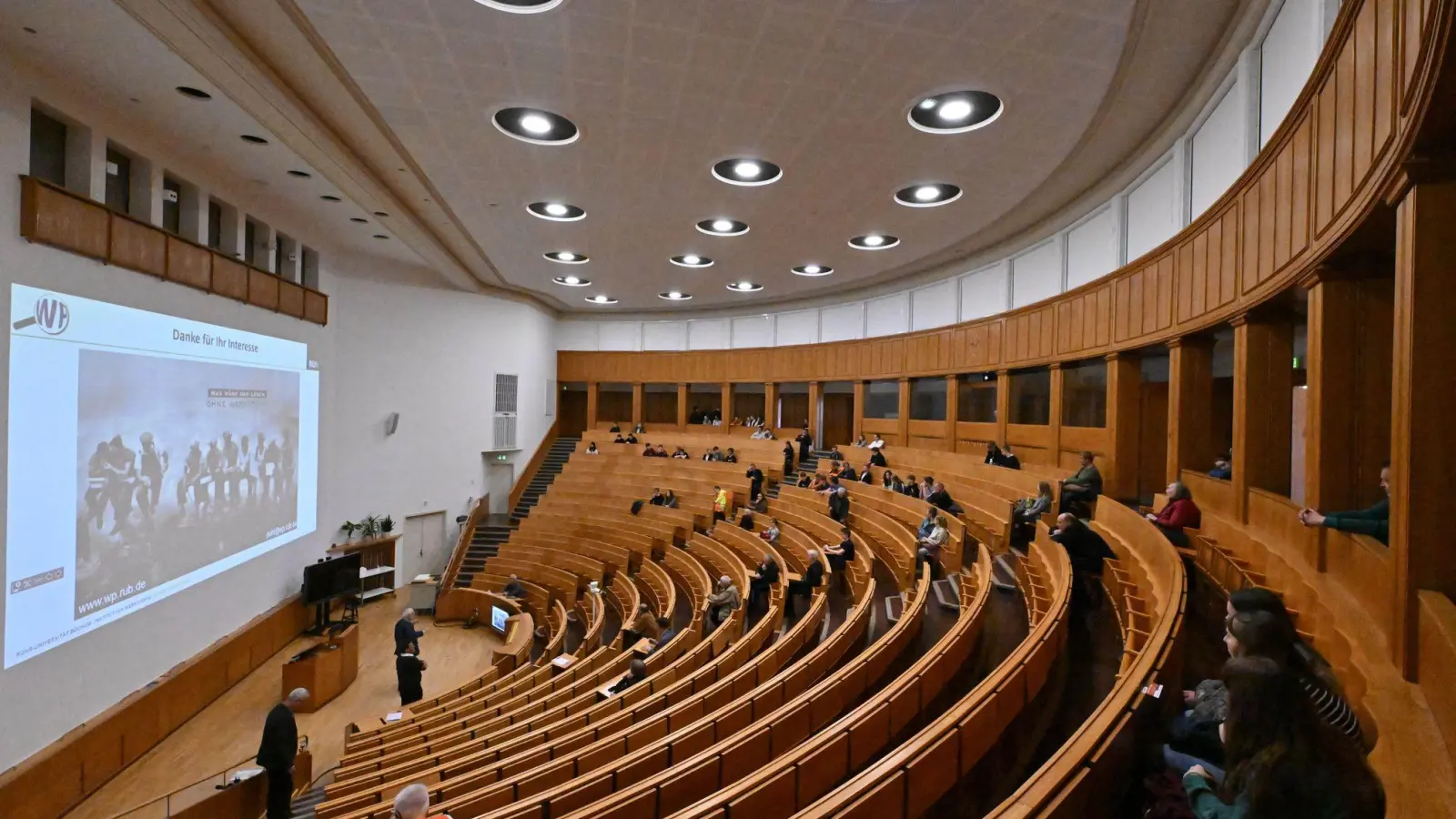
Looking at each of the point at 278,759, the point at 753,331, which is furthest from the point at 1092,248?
the point at 278,759

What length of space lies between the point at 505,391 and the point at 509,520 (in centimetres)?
304

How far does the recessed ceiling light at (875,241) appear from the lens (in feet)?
34.1

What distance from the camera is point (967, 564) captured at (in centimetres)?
679

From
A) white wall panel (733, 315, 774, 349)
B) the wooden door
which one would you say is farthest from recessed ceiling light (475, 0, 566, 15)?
the wooden door

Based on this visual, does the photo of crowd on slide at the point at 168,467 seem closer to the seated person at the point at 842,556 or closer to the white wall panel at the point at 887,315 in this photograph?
the seated person at the point at 842,556

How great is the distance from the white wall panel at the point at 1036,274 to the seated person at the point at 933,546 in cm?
482

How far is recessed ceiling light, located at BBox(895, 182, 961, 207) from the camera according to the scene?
26.8 feet

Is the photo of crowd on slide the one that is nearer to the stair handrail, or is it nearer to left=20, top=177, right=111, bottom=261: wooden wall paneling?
left=20, top=177, right=111, bottom=261: wooden wall paneling

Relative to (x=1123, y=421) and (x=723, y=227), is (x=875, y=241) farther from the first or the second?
(x=1123, y=421)

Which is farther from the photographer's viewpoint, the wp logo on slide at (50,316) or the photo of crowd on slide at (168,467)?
the photo of crowd on slide at (168,467)

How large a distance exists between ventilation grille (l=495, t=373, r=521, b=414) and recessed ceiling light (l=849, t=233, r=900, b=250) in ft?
29.1

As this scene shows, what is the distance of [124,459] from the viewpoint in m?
6.26

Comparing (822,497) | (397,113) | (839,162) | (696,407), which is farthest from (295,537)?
(696,407)

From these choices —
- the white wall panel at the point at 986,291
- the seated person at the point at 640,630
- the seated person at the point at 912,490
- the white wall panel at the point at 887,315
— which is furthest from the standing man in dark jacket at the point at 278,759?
the white wall panel at the point at 887,315
